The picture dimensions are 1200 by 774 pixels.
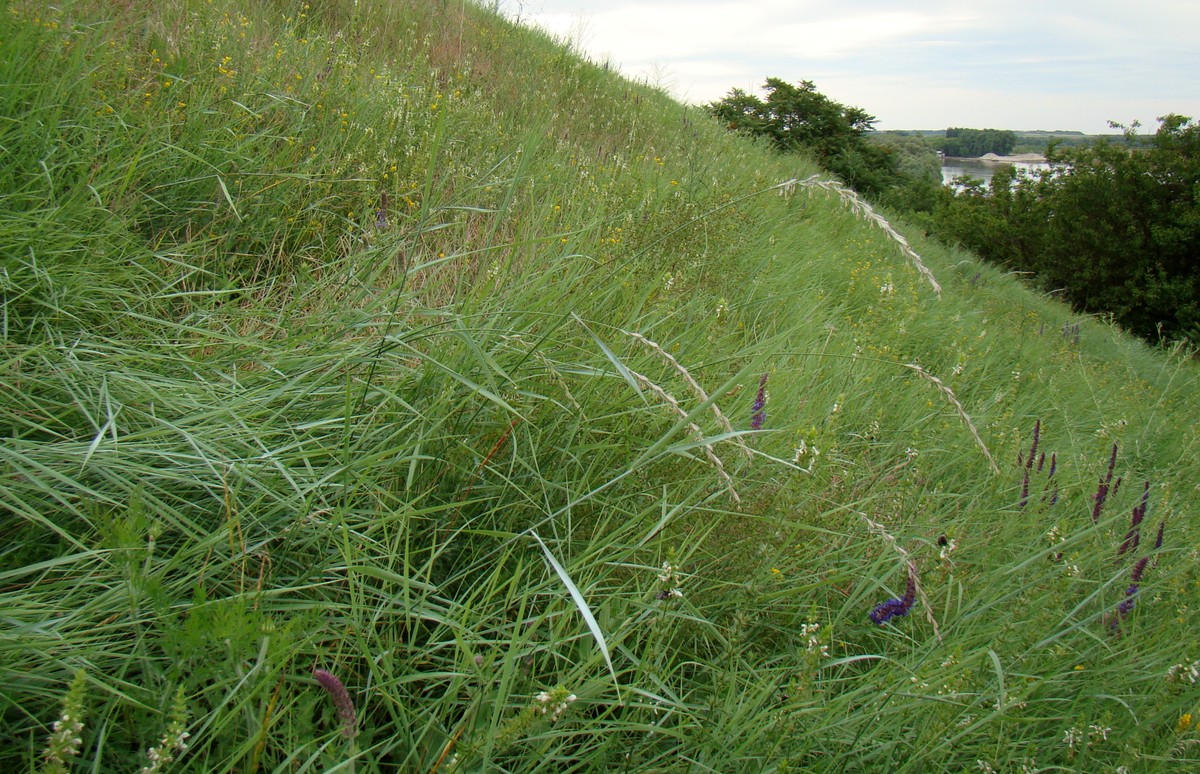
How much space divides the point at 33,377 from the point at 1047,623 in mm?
2222

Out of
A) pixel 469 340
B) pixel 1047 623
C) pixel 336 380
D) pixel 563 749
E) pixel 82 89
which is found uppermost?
pixel 82 89

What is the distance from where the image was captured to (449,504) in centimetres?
129

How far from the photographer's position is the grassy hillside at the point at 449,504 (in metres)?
1.10

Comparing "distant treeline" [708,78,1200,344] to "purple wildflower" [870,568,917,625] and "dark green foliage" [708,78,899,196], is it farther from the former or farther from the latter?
"purple wildflower" [870,568,917,625]

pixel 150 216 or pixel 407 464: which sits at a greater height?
pixel 150 216

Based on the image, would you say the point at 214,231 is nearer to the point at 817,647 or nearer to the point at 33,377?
the point at 33,377

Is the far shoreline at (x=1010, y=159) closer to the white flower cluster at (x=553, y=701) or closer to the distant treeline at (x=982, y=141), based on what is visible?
the distant treeline at (x=982, y=141)

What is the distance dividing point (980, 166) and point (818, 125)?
38.4 feet

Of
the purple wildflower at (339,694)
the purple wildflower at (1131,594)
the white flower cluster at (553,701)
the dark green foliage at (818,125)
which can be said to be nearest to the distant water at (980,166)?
the dark green foliage at (818,125)

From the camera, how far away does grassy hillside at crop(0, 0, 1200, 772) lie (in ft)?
3.61

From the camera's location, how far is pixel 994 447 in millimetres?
2816

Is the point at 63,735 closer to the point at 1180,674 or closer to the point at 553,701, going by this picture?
the point at 553,701

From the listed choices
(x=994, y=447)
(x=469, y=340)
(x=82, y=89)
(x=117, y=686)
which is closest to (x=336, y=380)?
(x=469, y=340)

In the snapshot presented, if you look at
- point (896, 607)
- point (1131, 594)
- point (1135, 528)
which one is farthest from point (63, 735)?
point (1135, 528)
